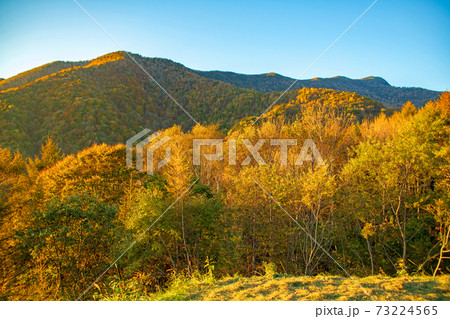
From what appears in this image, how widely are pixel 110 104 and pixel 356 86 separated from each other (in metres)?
113

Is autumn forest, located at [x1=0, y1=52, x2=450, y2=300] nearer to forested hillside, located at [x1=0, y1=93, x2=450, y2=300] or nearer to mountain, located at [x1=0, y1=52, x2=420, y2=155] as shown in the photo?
forested hillside, located at [x1=0, y1=93, x2=450, y2=300]

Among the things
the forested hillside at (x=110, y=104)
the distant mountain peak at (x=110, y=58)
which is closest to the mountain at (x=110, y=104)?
the forested hillside at (x=110, y=104)

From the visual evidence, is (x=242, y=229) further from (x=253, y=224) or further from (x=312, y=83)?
(x=312, y=83)

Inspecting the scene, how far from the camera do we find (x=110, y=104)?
99.6 metres

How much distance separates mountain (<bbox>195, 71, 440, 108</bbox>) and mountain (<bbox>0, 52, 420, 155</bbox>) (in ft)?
107

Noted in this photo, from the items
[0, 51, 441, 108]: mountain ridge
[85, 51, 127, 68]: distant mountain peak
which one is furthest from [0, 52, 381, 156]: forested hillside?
[85, 51, 127, 68]: distant mountain peak

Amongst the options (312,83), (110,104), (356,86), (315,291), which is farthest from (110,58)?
(315,291)

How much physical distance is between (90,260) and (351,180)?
18.8 metres

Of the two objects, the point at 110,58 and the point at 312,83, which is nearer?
the point at 312,83

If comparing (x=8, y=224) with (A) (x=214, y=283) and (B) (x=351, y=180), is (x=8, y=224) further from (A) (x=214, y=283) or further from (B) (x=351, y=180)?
(B) (x=351, y=180)

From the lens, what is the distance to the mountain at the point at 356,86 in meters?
93.3

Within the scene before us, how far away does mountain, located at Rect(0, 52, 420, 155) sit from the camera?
7531 cm

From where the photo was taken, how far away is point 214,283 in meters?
7.31
